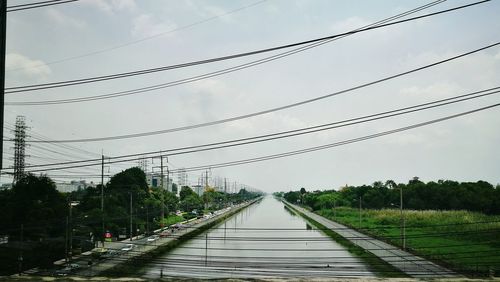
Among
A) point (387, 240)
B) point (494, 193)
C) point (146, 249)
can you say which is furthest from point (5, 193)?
point (494, 193)

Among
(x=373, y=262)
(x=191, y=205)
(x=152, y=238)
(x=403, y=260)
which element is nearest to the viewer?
(x=403, y=260)

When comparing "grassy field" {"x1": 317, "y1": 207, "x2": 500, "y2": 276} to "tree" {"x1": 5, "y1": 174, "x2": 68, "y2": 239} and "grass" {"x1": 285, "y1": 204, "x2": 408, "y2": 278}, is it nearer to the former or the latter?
"grass" {"x1": 285, "y1": 204, "x2": 408, "y2": 278}

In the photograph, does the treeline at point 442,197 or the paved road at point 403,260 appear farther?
the treeline at point 442,197

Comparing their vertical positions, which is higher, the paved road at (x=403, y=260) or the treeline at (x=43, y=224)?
the treeline at (x=43, y=224)

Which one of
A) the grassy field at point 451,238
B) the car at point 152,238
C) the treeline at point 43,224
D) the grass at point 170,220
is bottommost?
the grass at point 170,220

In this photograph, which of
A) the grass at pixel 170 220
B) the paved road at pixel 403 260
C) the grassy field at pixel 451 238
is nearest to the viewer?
the paved road at pixel 403 260

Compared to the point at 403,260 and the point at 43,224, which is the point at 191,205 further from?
the point at 403,260

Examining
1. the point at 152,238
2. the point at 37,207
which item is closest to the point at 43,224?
the point at 37,207

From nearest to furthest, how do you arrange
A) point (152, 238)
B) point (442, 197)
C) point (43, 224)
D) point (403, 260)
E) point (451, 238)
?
point (403, 260) < point (43, 224) < point (451, 238) < point (152, 238) < point (442, 197)

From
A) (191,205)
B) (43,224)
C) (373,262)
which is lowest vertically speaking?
(373,262)

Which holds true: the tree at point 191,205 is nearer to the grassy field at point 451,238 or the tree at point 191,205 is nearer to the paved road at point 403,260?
the grassy field at point 451,238

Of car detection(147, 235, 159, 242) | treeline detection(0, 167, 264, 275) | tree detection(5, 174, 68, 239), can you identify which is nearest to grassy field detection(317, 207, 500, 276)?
car detection(147, 235, 159, 242)

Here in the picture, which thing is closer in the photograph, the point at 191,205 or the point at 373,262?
the point at 373,262

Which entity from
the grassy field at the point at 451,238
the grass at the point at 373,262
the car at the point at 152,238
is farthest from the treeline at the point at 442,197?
the car at the point at 152,238
